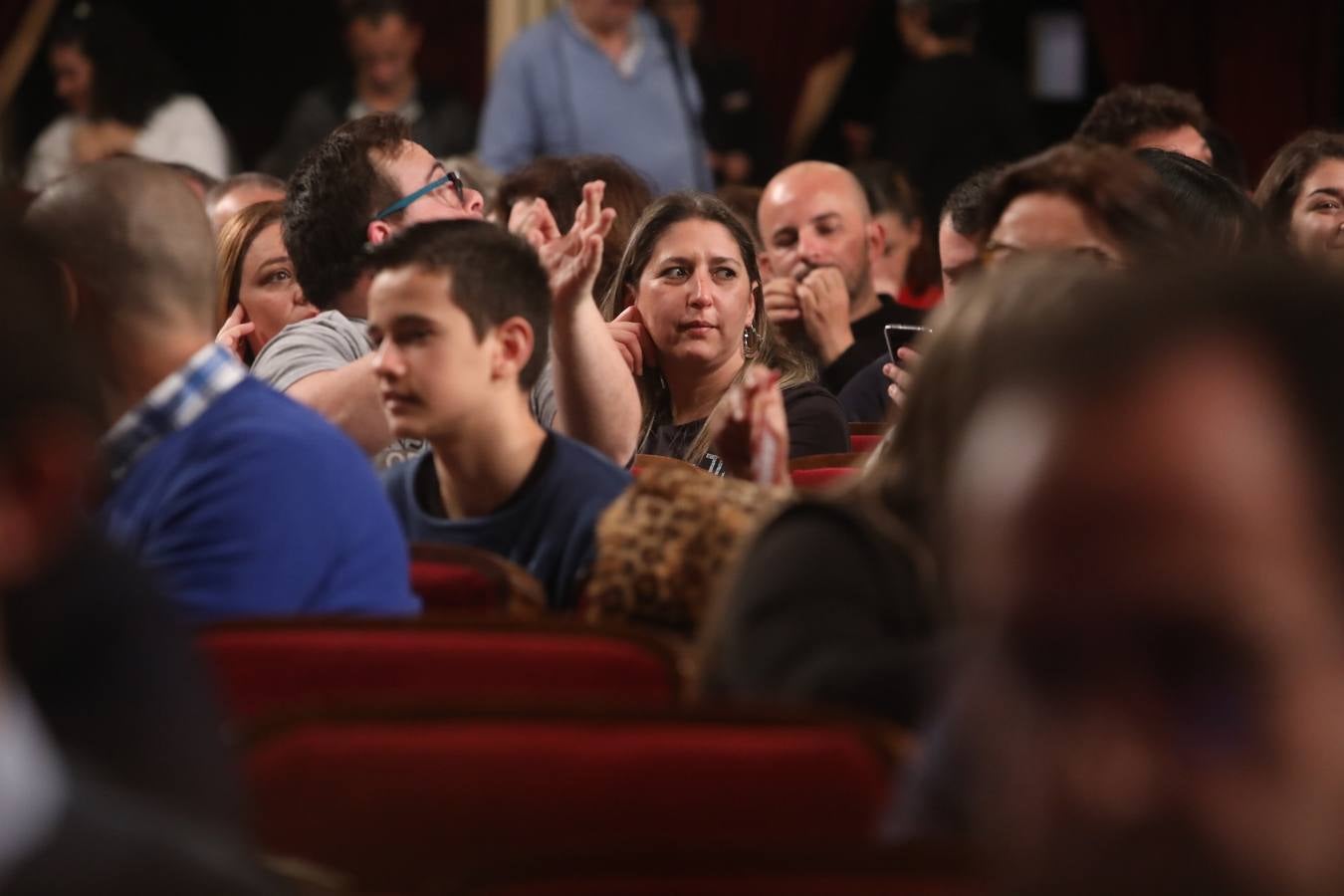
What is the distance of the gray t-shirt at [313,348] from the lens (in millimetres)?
3330

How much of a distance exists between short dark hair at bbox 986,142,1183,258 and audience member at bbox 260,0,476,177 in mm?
5245

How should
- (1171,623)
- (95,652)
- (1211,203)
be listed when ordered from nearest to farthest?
(1171,623) → (95,652) → (1211,203)

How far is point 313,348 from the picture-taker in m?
3.40

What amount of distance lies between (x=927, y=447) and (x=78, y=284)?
1189 millimetres

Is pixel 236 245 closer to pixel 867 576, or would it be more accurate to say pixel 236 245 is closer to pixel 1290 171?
pixel 1290 171

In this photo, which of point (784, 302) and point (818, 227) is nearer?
point (784, 302)

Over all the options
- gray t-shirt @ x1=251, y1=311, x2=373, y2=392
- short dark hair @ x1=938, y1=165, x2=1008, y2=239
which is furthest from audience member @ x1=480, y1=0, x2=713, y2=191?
gray t-shirt @ x1=251, y1=311, x2=373, y2=392

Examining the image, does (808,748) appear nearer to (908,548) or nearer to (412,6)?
(908,548)

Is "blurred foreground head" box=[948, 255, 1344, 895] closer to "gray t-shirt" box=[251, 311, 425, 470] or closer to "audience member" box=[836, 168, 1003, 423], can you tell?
"gray t-shirt" box=[251, 311, 425, 470]

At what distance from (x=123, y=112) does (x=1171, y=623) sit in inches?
278

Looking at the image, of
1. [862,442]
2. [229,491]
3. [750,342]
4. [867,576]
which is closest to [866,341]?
[750,342]

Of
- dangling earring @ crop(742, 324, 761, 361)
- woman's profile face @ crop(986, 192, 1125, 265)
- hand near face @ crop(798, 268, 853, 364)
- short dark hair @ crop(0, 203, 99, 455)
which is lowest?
hand near face @ crop(798, 268, 853, 364)

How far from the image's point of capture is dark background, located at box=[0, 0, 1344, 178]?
897 centimetres

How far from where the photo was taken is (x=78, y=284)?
2469mm
